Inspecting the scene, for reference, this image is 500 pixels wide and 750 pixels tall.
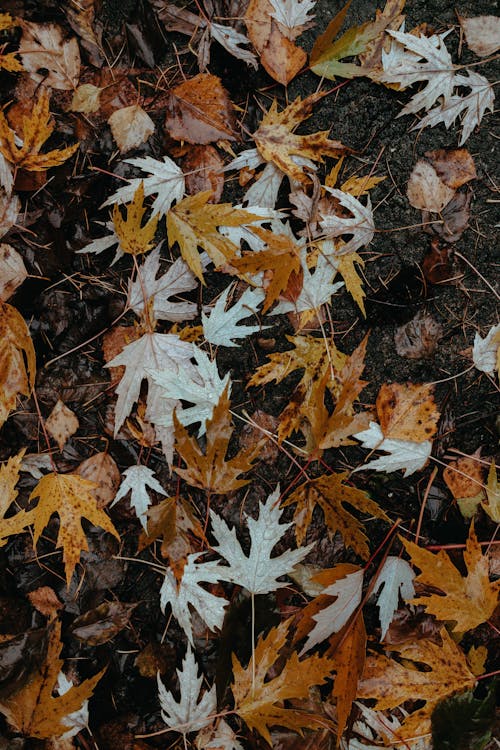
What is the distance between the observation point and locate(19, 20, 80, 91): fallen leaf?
4.83 feet

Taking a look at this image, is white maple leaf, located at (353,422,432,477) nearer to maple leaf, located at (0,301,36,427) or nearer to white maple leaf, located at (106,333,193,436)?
white maple leaf, located at (106,333,193,436)

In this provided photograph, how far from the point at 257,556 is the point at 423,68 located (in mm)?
1430

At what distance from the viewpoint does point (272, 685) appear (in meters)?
1.37

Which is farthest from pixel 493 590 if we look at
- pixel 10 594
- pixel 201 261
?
pixel 10 594

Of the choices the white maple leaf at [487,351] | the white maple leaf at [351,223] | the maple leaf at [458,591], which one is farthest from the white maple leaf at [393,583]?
the white maple leaf at [351,223]

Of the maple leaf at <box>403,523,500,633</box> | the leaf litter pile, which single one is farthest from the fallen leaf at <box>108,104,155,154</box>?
the maple leaf at <box>403,523,500,633</box>

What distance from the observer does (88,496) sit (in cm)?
149

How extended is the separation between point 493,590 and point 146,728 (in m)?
1.04

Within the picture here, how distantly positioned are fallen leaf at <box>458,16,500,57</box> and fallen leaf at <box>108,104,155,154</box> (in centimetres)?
95

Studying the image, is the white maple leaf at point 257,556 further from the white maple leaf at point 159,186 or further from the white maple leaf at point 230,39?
the white maple leaf at point 230,39

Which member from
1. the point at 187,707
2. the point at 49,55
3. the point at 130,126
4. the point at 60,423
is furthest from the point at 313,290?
the point at 187,707

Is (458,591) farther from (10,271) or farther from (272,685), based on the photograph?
(10,271)

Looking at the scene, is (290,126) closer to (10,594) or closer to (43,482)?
(43,482)

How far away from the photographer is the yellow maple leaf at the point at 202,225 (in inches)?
56.1
